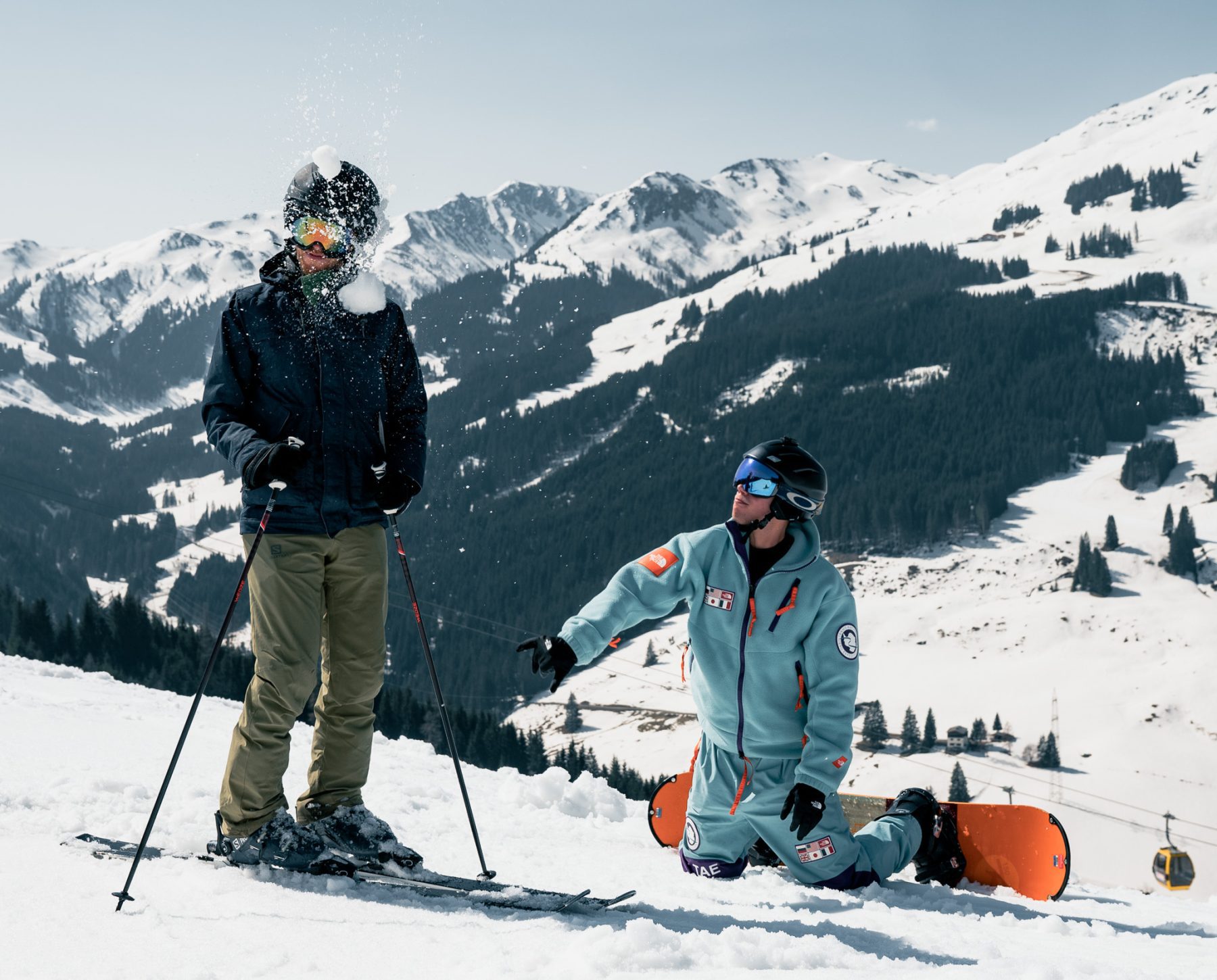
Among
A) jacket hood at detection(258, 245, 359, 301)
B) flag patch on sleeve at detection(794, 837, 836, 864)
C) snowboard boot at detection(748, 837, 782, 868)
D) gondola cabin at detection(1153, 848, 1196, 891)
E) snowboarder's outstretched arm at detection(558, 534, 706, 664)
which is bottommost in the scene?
gondola cabin at detection(1153, 848, 1196, 891)

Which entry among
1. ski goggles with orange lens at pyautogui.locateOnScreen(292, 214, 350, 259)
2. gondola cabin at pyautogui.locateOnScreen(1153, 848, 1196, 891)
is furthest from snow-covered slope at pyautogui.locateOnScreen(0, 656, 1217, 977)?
gondola cabin at pyautogui.locateOnScreen(1153, 848, 1196, 891)

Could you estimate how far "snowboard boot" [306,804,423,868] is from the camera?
4188 millimetres

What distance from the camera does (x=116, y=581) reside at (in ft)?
573

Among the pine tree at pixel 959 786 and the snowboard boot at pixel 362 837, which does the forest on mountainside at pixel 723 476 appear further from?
the snowboard boot at pixel 362 837

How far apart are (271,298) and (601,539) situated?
15425 cm

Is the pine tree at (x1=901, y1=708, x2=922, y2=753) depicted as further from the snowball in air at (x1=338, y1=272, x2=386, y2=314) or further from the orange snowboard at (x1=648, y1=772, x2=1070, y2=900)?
the snowball in air at (x1=338, y1=272, x2=386, y2=314)

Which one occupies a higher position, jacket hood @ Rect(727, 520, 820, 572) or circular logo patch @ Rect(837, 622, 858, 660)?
jacket hood @ Rect(727, 520, 820, 572)

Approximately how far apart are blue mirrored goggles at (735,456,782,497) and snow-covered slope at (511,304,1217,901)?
67577mm

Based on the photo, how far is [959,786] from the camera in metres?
81.8

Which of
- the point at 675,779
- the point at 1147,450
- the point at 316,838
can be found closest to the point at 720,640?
the point at 675,779

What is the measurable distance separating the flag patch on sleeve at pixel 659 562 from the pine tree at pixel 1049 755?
100842 mm

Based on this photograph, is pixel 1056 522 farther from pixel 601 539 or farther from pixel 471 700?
pixel 471 700

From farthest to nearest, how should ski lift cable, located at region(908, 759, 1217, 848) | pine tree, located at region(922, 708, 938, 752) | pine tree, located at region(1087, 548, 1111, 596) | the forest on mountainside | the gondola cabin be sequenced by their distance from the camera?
the forest on mountainside, pine tree, located at region(1087, 548, 1111, 596), pine tree, located at region(922, 708, 938, 752), ski lift cable, located at region(908, 759, 1217, 848), the gondola cabin

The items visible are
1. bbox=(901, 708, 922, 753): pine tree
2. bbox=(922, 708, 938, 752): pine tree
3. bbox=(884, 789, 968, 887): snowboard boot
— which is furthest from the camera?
bbox=(922, 708, 938, 752): pine tree
